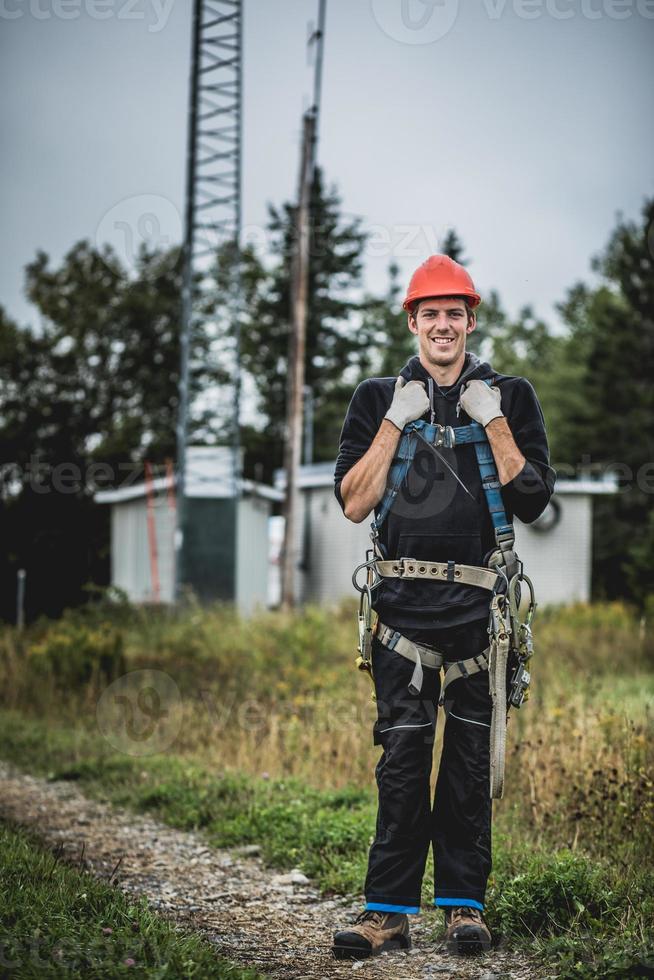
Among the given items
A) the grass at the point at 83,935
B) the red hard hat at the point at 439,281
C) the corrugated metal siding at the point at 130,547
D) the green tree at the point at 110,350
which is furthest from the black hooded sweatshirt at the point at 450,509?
the green tree at the point at 110,350

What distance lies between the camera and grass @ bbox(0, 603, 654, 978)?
4.33 meters

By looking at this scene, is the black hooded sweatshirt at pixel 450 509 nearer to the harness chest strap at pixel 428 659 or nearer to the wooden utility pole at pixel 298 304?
the harness chest strap at pixel 428 659

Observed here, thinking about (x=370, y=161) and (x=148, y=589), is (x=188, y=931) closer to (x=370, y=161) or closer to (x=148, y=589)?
(x=370, y=161)

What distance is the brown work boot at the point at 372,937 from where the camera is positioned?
157 inches

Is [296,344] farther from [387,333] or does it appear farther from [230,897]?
[387,333]

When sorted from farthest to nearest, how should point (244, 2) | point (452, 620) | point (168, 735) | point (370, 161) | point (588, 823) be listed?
point (244, 2) < point (370, 161) < point (168, 735) < point (588, 823) < point (452, 620)

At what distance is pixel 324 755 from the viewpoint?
7555 mm

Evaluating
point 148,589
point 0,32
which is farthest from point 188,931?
point 148,589

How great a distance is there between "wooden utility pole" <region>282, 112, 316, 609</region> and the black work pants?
1741cm

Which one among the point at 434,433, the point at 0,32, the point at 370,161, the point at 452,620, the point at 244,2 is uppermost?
the point at 244,2

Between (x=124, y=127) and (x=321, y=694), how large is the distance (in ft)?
75.0

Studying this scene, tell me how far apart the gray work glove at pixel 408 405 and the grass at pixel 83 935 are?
1.99m

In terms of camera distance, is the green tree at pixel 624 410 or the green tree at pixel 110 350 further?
the green tree at pixel 110 350

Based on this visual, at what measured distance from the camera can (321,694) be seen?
9.95 m
